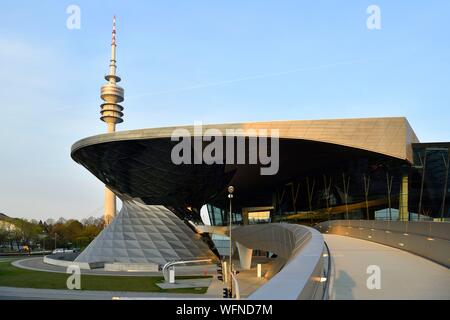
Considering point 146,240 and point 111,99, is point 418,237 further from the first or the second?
point 111,99

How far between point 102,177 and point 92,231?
67164 mm

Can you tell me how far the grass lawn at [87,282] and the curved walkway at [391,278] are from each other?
20.2m

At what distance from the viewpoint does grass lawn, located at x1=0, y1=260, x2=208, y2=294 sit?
3038 cm

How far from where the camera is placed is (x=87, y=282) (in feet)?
111

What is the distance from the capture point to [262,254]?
253ft

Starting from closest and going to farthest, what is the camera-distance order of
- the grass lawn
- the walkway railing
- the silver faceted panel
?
the walkway railing, the grass lawn, the silver faceted panel

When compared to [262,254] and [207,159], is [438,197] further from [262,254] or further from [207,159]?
[262,254]

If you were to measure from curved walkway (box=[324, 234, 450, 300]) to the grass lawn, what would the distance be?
66.3ft

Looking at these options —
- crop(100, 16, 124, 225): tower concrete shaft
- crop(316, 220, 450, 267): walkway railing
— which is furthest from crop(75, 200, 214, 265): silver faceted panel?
crop(100, 16, 124, 225): tower concrete shaft

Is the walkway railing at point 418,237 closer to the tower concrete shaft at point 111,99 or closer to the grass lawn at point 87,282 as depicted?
the grass lawn at point 87,282

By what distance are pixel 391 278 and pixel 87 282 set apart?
1176 inches

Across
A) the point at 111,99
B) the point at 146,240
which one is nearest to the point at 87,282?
the point at 146,240

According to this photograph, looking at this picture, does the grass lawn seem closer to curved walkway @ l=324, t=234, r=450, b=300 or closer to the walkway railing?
the walkway railing

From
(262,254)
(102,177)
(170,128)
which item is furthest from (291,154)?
(262,254)
